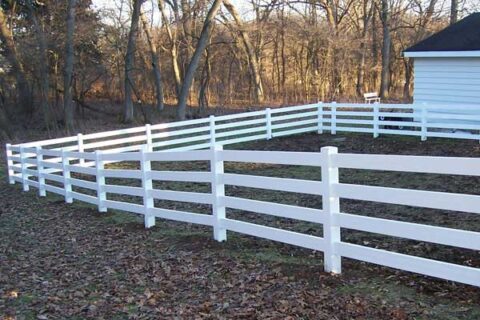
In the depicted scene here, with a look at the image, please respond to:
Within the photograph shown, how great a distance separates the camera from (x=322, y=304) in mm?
4797

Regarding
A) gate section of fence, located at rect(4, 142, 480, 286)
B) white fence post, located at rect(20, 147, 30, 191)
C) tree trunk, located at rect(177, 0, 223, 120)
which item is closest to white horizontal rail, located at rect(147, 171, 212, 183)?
gate section of fence, located at rect(4, 142, 480, 286)

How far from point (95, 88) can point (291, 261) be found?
33.1 meters

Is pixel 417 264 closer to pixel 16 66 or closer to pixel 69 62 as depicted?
pixel 69 62

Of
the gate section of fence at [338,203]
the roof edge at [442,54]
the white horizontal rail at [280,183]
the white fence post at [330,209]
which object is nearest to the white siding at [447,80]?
the roof edge at [442,54]

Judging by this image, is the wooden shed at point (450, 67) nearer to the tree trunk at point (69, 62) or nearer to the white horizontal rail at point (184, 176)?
the white horizontal rail at point (184, 176)

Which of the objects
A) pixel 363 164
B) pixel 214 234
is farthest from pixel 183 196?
pixel 363 164

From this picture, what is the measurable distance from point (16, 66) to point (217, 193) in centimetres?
2168

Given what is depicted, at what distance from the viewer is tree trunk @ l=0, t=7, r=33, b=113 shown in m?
25.2

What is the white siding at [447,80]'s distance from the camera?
16.7m

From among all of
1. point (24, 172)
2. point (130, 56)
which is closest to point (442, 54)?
point (24, 172)

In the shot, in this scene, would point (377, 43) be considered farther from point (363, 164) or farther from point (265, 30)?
point (363, 164)

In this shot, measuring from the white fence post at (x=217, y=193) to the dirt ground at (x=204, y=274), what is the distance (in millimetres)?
161

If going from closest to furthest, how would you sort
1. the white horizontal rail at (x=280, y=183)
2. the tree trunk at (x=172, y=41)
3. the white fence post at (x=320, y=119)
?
the white horizontal rail at (x=280, y=183) < the white fence post at (x=320, y=119) < the tree trunk at (x=172, y=41)

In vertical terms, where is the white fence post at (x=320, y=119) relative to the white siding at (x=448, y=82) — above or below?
below
